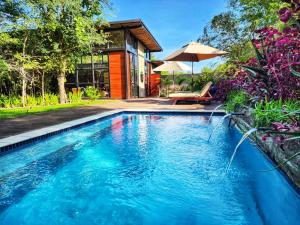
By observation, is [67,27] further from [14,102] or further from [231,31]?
[231,31]

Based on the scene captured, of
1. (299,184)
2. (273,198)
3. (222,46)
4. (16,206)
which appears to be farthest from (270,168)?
(222,46)

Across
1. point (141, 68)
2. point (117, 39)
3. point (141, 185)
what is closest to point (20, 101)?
point (117, 39)

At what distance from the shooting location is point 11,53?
12219 millimetres

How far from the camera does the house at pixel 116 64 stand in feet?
54.1

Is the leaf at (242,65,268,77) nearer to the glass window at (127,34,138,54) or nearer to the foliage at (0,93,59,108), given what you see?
the foliage at (0,93,59,108)

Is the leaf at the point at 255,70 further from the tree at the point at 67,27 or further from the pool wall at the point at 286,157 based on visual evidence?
the tree at the point at 67,27

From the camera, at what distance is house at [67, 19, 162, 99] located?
650 inches

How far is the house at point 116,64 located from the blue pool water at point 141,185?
1153 cm

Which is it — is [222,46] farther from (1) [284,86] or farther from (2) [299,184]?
(2) [299,184]

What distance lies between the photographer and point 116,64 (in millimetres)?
16812

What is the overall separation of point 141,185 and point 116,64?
14344 mm

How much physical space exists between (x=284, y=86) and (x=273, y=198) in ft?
7.12

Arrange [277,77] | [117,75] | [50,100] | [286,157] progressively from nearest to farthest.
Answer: [286,157]
[277,77]
[50,100]
[117,75]

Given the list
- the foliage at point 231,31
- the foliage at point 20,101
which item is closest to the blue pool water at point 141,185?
the foliage at point 20,101
